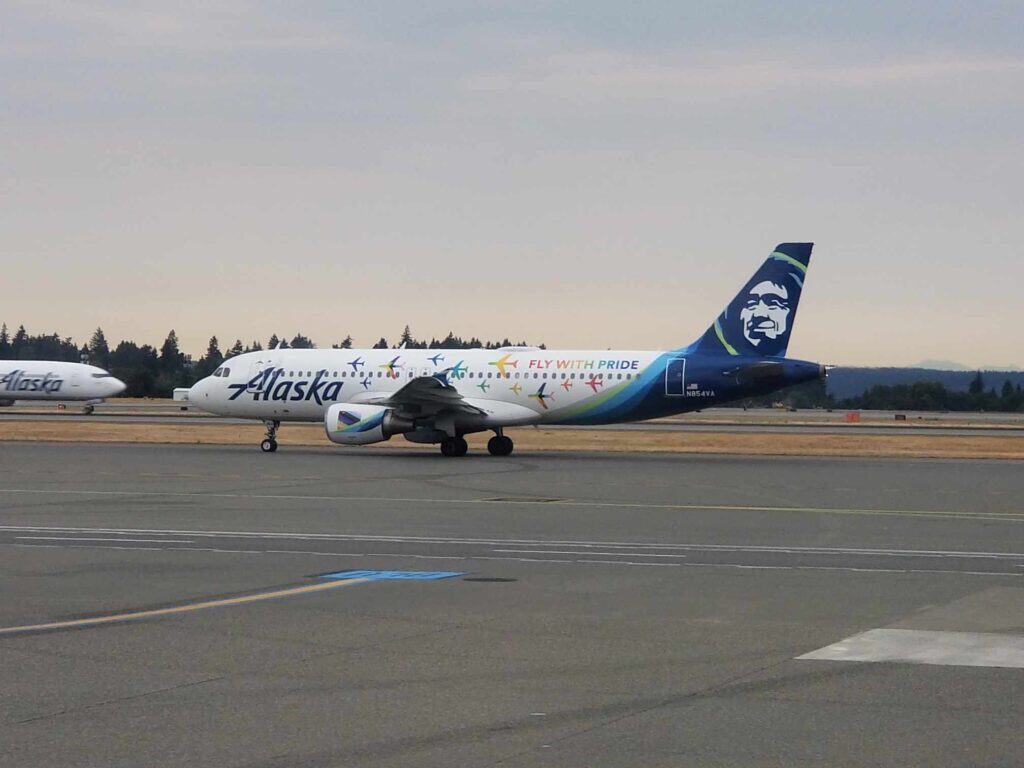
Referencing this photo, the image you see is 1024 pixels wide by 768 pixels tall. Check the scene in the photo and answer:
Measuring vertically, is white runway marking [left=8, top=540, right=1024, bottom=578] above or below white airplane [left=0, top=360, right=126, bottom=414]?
below

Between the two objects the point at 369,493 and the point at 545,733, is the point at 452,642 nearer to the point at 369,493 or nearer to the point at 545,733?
the point at 545,733

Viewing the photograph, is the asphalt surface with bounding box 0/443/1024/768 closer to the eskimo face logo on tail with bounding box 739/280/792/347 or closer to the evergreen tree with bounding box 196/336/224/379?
the eskimo face logo on tail with bounding box 739/280/792/347

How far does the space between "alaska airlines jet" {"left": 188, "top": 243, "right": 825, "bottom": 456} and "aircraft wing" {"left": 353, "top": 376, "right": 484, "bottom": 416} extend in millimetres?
32

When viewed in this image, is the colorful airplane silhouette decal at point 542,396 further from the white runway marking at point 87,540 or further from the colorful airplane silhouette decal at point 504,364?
the white runway marking at point 87,540

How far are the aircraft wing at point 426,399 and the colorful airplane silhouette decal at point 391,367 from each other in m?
1.62

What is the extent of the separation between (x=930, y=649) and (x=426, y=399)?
1338 inches

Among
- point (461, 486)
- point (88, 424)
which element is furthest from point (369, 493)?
point (88, 424)

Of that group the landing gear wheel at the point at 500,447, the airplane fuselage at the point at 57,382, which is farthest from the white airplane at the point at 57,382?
the landing gear wheel at the point at 500,447

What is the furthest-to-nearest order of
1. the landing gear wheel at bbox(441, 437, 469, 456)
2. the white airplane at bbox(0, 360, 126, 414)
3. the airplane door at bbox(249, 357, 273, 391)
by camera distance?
1. the white airplane at bbox(0, 360, 126, 414)
2. the airplane door at bbox(249, 357, 273, 391)
3. the landing gear wheel at bbox(441, 437, 469, 456)

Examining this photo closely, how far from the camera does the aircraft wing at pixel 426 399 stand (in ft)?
144

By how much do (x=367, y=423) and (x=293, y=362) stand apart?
5837mm

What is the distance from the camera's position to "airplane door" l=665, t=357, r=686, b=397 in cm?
4472

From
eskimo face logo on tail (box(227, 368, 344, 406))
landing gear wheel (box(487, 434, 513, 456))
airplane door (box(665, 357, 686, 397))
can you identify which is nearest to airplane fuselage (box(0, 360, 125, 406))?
eskimo face logo on tail (box(227, 368, 344, 406))

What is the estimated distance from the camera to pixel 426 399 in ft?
147
